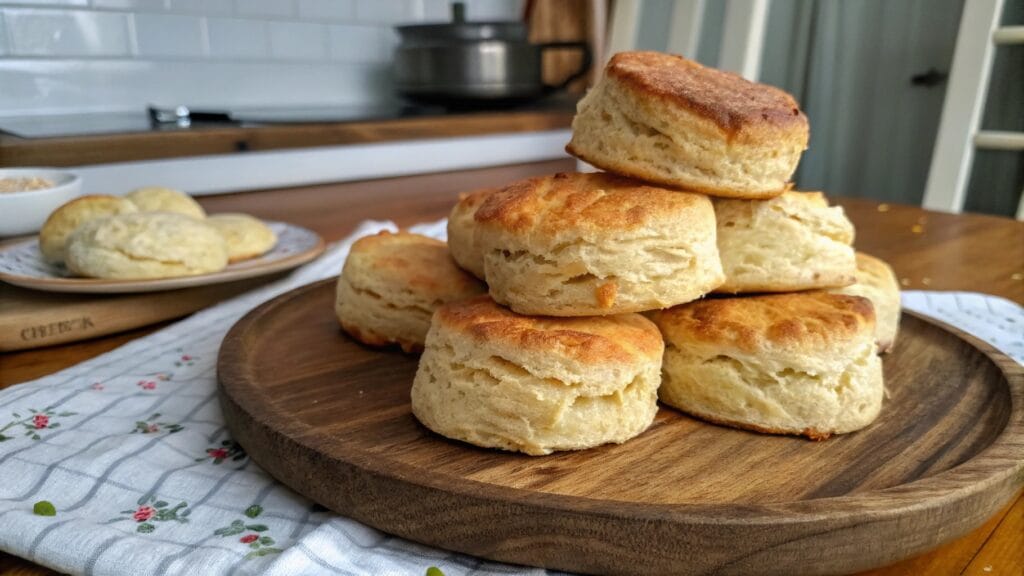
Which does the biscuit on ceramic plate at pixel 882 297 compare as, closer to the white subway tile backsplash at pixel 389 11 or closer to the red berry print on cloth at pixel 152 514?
the red berry print on cloth at pixel 152 514

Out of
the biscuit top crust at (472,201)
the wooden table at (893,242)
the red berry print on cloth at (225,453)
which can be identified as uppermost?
the biscuit top crust at (472,201)

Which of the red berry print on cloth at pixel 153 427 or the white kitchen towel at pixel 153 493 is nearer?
the white kitchen towel at pixel 153 493

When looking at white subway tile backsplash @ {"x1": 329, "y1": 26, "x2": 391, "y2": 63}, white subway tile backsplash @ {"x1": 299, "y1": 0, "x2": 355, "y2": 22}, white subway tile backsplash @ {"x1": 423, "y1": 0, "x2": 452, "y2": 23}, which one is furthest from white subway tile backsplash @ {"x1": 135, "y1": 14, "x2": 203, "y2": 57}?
white subway tile backsplash @ {"x1": 423, "y1": 0, "x2": 452, "y2": 23}

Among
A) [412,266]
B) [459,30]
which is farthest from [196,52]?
[412,266]

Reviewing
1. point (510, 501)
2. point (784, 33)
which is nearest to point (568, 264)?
point (510, 501)

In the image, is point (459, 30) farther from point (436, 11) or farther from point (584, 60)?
point (436, 11)

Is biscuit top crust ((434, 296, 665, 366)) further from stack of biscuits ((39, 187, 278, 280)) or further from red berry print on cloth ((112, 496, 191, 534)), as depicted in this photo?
stack of biscuits ((39, 187, 278, 280))

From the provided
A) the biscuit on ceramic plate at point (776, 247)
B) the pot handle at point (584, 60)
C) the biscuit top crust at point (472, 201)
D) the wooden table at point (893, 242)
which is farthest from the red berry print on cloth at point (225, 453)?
the pot handle at point (584, 60)
